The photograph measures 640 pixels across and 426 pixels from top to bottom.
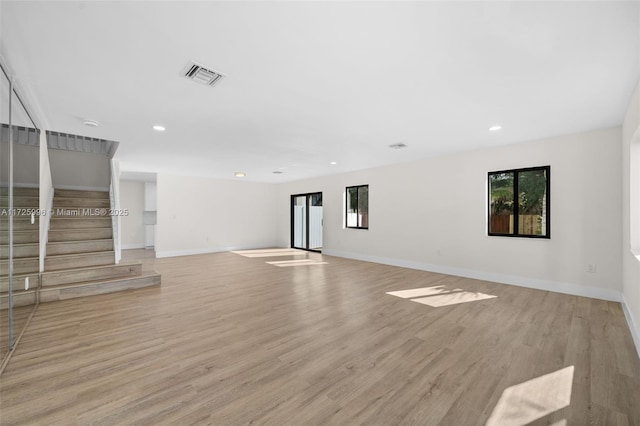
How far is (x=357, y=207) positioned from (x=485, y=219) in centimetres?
333

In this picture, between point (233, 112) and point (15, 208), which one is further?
point (233, 112)

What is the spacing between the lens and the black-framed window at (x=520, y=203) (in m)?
4.38

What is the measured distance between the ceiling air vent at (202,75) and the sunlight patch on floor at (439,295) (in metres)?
3.62

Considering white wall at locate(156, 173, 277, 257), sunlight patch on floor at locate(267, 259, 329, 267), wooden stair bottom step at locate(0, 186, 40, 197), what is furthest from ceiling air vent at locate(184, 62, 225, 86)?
white wall at locate(156, 173, 277, 257)

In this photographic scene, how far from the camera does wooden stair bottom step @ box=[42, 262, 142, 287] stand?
3945mm

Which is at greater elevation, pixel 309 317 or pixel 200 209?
pixel 200 209

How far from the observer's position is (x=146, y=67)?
2.26m

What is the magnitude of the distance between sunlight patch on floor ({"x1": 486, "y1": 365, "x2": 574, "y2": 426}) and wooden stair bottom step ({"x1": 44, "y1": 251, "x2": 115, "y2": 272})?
5.72 m

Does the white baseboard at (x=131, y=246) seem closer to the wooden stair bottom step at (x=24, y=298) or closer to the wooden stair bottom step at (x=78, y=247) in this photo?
the wooden stair bottom step at (x=78, y=247)

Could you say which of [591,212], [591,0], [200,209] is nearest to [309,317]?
[591,0]

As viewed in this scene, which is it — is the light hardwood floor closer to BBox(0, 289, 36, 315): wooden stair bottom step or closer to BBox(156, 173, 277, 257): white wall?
BBox(0, 289, 36, 315): wooden stair bottom step

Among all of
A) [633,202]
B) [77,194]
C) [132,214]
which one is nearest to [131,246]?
[132,214]

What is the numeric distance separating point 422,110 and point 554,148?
8.92ft

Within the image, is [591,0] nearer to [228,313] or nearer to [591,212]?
[591,212]
